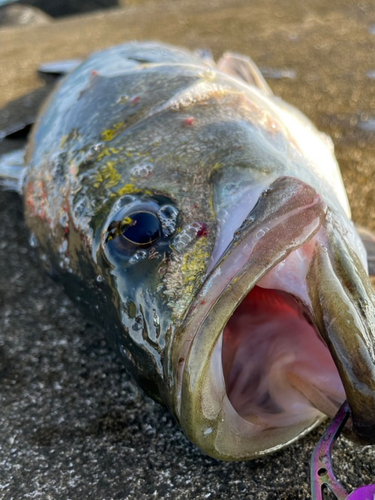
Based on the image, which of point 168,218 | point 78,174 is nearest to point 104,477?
point 168,218

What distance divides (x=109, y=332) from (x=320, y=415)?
685mm

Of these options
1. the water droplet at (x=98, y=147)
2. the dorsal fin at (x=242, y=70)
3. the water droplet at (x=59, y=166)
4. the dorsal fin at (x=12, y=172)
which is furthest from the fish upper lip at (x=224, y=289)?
the dorsal fin at (x=242, y=70)

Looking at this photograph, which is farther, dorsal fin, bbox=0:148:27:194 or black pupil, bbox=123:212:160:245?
dorsal fin, bbox=0:148:27:194

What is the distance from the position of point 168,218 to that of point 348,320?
0.58 metres

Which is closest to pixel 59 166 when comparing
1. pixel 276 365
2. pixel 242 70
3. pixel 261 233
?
pixel 261 233

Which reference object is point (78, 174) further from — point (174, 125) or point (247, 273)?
point (247, 273)

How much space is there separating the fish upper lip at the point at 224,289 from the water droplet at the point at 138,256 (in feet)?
0.83

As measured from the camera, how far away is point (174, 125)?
185 centimetres

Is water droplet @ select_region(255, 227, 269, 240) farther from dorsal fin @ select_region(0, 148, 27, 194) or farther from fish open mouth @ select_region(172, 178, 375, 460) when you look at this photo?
dorsal fin @ select_region(0, 148, 27, 194)

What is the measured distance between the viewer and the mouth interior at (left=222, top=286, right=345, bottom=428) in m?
1.43

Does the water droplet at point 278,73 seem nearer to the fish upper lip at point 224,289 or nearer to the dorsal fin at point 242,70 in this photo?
the dorsal fin at point 242,70

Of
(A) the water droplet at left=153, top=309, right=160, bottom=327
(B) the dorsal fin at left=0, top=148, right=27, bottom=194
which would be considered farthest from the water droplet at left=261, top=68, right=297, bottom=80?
(A) the water droplet at left=153, top=309, right=160, bottom=327

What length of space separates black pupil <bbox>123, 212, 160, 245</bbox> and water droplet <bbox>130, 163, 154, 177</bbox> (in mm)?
183

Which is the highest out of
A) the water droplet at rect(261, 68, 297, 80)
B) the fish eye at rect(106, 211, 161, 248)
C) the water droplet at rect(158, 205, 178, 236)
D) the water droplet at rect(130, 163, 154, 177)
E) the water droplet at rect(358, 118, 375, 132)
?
the water droplet at rect(130, 163, 154, 177)
